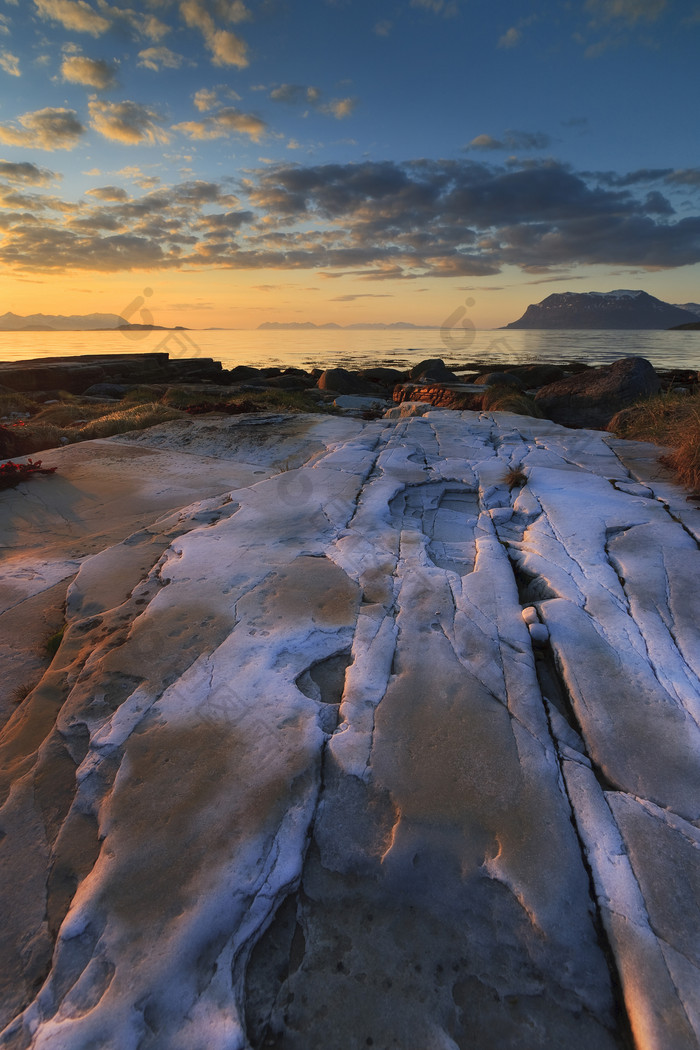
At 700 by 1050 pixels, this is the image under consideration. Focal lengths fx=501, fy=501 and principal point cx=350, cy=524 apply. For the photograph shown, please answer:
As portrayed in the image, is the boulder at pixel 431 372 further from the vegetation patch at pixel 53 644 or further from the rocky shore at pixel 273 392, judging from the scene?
the vegetation patch at pixel 53 644

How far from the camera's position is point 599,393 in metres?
12.5

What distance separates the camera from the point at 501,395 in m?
13.0

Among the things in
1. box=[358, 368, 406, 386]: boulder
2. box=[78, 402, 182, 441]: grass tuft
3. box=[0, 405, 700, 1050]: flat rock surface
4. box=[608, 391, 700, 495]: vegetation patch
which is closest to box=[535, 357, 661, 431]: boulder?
box=[608, 391, 700, 495]: vegetation patch

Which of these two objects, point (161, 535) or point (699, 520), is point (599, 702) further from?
point (161, 535)

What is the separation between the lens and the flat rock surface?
1.71 metres

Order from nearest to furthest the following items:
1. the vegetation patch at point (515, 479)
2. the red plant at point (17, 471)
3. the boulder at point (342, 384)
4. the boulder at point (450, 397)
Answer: the vegetation patch at point (515, 479)
the red plant at point (17, 471)
the boulder at point (450, 397)
the boulder at point (342, 384)

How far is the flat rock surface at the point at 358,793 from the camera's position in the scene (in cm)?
171

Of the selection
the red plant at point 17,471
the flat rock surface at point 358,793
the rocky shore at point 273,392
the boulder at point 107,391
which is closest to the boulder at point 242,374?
the rocky shore at point 273,392

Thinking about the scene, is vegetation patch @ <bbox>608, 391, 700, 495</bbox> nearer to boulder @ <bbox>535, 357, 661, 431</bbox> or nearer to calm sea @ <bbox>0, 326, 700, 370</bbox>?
boulder @ <bbox>535, 357, 661, 431</bbox>

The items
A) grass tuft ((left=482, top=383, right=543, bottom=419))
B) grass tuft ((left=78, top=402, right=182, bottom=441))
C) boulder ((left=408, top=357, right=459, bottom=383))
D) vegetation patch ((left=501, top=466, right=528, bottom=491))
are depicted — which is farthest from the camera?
boulder ((left=408, top=357, right=459, bottom=383))

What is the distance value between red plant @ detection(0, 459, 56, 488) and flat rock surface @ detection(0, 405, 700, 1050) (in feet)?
9.67

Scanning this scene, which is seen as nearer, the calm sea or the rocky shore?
the rocky shore

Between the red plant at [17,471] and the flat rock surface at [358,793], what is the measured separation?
9.67 feet

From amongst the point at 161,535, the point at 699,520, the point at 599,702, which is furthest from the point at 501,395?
the point at 599,702
